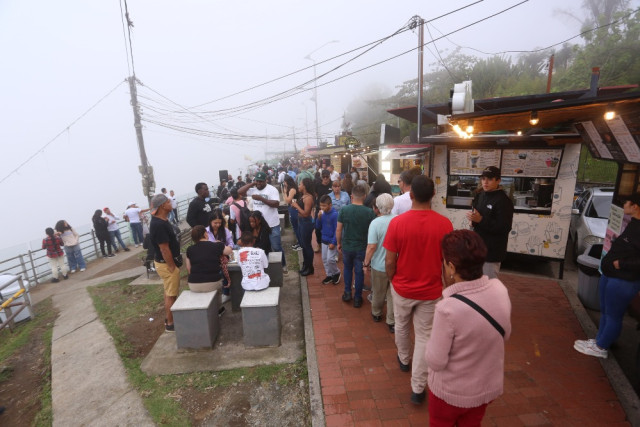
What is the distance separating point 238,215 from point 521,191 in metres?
5.59

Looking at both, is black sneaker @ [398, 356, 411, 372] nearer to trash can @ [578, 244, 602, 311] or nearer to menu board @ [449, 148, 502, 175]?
trash can @ [578, 244, 602, 311]

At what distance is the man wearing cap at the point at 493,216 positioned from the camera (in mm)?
3796

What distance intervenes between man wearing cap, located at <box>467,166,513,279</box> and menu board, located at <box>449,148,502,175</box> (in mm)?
2654

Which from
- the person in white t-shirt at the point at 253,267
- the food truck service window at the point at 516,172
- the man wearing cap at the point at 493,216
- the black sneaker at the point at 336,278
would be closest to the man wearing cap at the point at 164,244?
the person in white t-shirt at the point at 253,267

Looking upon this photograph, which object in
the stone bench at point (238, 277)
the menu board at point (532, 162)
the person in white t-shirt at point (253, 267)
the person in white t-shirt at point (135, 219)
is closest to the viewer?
the person in white t-shirt at point (253, 267)

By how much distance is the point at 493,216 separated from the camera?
151 inches

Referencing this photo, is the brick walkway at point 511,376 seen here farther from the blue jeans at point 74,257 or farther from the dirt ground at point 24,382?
the blue jeans at point 74,257

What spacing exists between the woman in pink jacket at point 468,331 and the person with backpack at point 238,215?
475 cm

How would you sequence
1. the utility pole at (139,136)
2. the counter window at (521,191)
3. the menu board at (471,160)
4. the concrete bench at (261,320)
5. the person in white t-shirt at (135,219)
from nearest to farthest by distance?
the concrete bench at (261,320), the counter window at (521,191), the menu board at (471,160), the person in white t-shirt at (135,219), the utility pole at (139,136)

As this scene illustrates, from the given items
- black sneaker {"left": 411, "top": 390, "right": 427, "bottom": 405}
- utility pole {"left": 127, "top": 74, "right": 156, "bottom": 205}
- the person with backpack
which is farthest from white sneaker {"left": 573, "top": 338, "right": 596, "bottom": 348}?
utility pole {"left": 127, "top": 74, "right": 156, "bottom": 205}

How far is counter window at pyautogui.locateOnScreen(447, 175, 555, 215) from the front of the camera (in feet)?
19.4

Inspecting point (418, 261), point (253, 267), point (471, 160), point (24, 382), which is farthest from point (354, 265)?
point (24, 382)

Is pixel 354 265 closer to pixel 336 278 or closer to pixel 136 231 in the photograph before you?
pixel 336 278

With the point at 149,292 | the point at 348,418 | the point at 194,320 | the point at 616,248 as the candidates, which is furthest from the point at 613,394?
the point at 149,292
